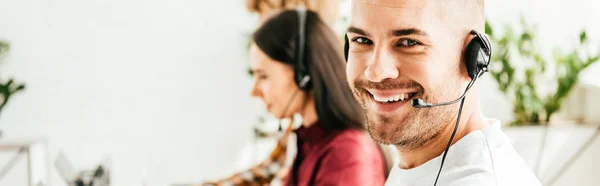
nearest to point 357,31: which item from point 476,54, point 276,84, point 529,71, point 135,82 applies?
point 476,54

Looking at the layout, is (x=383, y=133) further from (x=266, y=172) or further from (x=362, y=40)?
(x=266, y=172)

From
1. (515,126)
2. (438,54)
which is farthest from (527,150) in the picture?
(438,54)

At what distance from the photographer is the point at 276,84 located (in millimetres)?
1308

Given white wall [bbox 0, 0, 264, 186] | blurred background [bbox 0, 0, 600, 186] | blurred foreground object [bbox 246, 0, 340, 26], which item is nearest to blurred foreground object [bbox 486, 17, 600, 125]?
blurred foreground object [bbox 246, 0, 340, 26]

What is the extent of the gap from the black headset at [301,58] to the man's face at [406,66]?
0.63 meters

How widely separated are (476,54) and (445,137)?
0.32 ft

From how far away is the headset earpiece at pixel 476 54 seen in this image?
21.9 inches

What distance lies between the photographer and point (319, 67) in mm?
1237

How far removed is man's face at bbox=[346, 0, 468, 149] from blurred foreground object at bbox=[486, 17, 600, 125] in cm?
158

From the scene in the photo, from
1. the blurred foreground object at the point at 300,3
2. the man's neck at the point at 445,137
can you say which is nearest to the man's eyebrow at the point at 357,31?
the man's neck at the point at 445,137

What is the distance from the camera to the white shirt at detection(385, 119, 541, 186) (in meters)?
0.55

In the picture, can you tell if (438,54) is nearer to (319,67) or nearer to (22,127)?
(319,67)

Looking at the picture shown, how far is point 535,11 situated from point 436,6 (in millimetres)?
1833

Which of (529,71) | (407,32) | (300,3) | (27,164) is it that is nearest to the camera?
(407,32)
